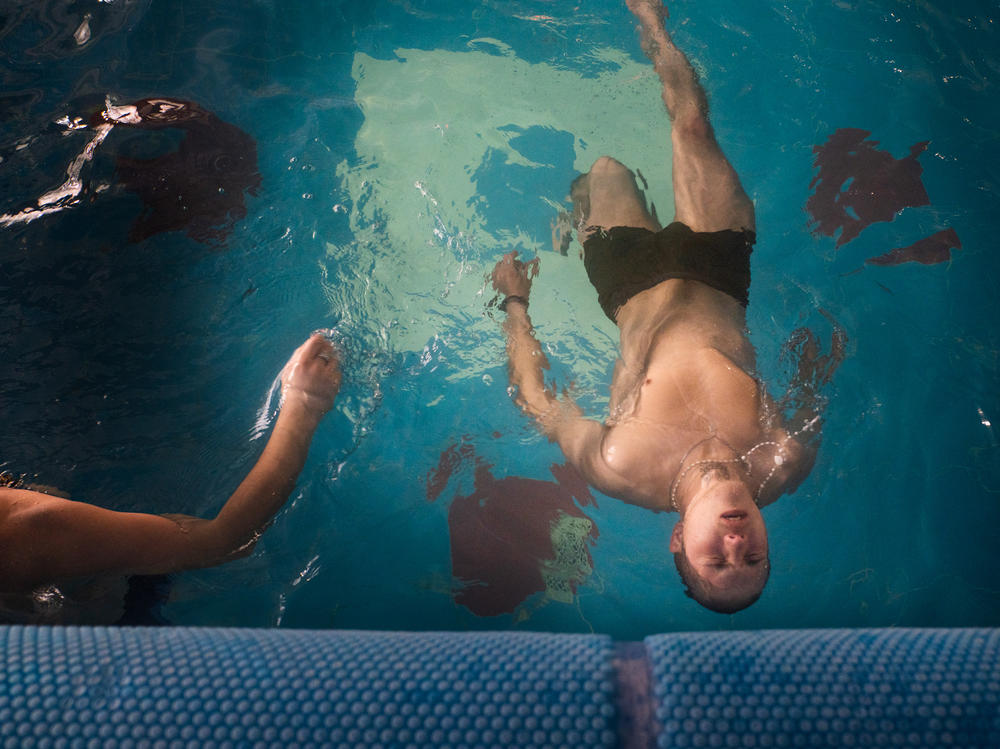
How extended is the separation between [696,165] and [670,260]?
0.67 meters

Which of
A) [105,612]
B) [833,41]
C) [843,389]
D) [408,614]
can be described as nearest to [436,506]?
[408,614]

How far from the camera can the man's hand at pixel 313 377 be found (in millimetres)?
2693

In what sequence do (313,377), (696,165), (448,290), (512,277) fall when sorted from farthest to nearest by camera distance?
(448,290), (512,277), (696,165), (313,377)

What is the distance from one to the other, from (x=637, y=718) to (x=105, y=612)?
2.07 m

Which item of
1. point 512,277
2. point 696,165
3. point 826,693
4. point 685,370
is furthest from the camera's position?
point 512,277

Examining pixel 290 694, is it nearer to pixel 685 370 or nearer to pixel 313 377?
pixel 313 377

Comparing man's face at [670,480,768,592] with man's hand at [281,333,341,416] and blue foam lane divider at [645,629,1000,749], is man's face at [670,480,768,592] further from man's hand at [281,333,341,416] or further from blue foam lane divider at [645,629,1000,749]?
man's hand at [281,333,341,416]

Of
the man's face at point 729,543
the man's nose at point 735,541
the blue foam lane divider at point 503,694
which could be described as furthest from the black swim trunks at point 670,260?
the blue foam lane divider at point 503,694

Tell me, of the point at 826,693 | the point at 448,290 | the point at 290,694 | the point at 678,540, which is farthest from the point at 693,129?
the point at 290,694

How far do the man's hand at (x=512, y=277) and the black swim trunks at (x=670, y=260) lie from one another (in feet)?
1.46

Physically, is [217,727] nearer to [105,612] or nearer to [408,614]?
[105,612]

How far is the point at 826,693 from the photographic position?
117cm

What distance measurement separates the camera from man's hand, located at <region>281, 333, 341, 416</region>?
2.69 metres

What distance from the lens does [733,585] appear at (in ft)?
7.68
